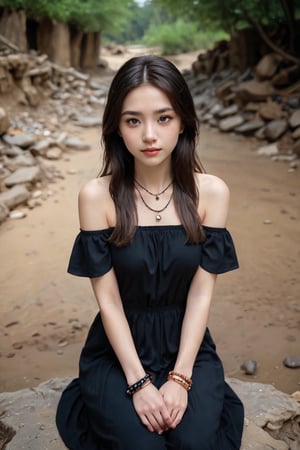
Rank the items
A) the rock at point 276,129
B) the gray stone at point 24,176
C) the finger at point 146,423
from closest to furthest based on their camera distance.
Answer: the finger at point 146,423 < the gray stone at point 24,176 < the rock at point 276,129

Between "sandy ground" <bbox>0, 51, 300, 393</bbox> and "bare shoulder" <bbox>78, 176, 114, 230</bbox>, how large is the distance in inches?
60.4

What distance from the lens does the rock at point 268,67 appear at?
29.9 feet

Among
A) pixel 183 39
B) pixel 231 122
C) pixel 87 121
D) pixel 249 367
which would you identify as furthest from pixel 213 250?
pixel 183 39

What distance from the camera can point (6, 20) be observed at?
Result: 33.6 feet

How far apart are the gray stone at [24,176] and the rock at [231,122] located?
3835mm

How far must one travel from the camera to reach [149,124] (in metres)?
1.75

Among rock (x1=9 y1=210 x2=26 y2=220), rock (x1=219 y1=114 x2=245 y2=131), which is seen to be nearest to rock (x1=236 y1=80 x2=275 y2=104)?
rock (x1=219 y1=114 x2=245 y2=131)

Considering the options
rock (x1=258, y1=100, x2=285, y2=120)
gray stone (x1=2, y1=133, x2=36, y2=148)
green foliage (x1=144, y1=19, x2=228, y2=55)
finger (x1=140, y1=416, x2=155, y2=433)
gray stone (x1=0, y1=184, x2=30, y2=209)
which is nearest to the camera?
finger (x1=140, y1=416, x2=155, y2=433)

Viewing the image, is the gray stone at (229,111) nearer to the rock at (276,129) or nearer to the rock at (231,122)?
the rock at (231,122)

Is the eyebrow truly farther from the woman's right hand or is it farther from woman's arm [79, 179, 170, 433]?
the woman's right hand

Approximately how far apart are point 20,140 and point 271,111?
420 centimetres

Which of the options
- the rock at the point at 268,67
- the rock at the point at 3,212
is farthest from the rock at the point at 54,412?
the rock at the point at 268,67

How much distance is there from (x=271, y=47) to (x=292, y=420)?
8589mm

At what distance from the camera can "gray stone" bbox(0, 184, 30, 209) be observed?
575 centimetres
